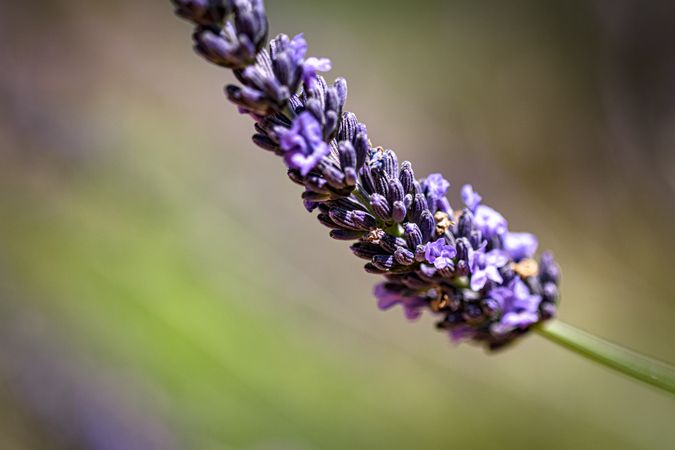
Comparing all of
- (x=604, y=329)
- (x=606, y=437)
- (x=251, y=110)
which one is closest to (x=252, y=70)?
(x=251, y=110)

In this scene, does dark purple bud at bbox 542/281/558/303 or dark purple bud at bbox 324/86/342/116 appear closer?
dark purple bud at bbox 324/86/342/116

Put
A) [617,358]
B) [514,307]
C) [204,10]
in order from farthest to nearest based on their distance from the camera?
[514,307] < [617,358] < [204,10]

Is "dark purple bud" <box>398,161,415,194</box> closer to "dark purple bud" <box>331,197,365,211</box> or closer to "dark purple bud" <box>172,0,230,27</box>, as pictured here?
"dark purple bud" <box>331,197,365,211</box>

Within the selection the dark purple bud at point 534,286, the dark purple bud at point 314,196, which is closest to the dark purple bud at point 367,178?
the dark purple bud at point 314,196

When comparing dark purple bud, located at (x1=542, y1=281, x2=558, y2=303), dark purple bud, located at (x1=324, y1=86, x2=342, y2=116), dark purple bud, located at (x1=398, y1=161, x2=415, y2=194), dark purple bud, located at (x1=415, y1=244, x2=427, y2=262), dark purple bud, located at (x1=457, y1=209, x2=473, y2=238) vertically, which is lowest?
dark purple bud, located at (x1=415, y1=244, x2=427, y2=262)

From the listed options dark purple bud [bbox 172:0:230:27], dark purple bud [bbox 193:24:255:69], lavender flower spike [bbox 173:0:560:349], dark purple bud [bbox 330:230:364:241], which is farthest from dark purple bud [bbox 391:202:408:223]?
dark purple bud [bbox 172:0:230:27]

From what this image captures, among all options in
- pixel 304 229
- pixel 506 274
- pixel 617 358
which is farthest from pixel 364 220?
pixel 304 229

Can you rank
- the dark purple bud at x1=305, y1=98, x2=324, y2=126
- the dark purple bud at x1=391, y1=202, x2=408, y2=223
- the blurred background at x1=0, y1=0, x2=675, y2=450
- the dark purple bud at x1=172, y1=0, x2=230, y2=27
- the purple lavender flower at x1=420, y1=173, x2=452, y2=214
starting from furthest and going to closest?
1. the blurred background at x1=0, y1=0, x2=675, y2=450
2. the purple lavender flower at x1=420, y1=173, x2=452, y2=214
3. the dark purple bud at x1=391, y1=202, x2=408, y2=223
4. the dark purple bud at x1=305, y1=98, x2=324, y2=126
5. the dark purple bud at x1=172, y1=0, x2=230, y2=27

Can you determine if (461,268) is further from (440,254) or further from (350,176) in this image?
(350,176)
